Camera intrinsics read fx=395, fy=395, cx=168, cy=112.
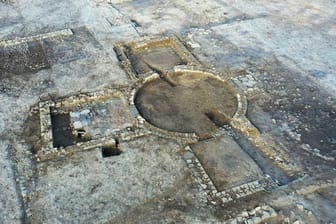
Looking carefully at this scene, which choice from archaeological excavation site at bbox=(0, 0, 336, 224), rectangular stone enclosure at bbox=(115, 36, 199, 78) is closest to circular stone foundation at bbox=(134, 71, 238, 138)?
archaeological excavation site at bbox=(0, 0, 336, 224)

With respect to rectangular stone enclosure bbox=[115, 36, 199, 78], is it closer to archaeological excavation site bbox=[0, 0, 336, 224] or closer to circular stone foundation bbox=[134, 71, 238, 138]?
archaeological excavation site bbox=[0, 0, 336, 224]

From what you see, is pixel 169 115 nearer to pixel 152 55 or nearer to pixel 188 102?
pixel 188 102

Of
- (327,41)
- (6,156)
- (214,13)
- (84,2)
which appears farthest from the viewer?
(84,2)

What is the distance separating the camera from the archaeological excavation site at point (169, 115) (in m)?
8.20

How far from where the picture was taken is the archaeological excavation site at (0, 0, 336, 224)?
820cm

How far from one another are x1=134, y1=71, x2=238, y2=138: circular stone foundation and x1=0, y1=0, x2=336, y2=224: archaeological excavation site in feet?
0.15

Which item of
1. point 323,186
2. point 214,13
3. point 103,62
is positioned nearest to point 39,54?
point 103,62

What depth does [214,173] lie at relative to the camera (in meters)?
8.88

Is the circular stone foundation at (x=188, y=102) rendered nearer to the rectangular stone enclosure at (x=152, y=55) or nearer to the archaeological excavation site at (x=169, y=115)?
the archaeological excavation site at (x=169, y=115)

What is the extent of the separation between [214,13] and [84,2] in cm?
571

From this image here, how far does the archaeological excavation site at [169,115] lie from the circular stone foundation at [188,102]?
0.15 feet

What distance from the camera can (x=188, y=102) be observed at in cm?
1116

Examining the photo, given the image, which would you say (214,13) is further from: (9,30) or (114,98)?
(9,30)

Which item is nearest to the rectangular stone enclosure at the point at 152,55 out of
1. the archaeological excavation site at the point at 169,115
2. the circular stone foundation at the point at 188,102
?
the archaeological excavation site at the point at 169,115
